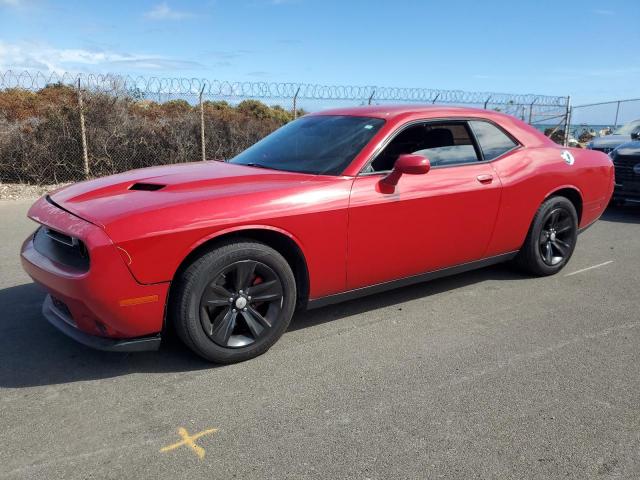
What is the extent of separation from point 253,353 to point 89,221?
1260 millimetres

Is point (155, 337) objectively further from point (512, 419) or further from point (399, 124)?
point (399, 124)

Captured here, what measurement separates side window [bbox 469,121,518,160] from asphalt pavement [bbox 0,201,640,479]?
1.31 m

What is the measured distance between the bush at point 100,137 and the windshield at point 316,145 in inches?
302

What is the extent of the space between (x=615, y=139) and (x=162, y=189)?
10.4 metres

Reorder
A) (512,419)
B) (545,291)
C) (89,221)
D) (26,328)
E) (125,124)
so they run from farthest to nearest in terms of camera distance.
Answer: (125,124) < (545,291) < (26,328) < (89,221) < (512,419)

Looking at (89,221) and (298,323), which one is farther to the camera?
(298,323)

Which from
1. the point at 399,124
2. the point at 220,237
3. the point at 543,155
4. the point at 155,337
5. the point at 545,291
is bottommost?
the point at 545,291

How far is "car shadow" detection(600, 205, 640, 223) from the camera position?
8328 mm

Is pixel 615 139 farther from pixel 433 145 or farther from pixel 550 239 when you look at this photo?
pixel 433 145

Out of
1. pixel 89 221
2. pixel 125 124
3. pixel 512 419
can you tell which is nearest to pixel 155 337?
pixel 89 221

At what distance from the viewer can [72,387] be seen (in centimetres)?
303

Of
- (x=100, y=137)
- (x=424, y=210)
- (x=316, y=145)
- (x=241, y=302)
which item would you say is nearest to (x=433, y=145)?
(x=424, y=210)

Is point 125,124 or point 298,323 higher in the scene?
point 125,124

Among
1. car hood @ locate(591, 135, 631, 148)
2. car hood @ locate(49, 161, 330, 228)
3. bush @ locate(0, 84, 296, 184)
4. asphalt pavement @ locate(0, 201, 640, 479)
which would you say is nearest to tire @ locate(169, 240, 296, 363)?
asphalt pavement @ locate(0, 201, 640, 479)
